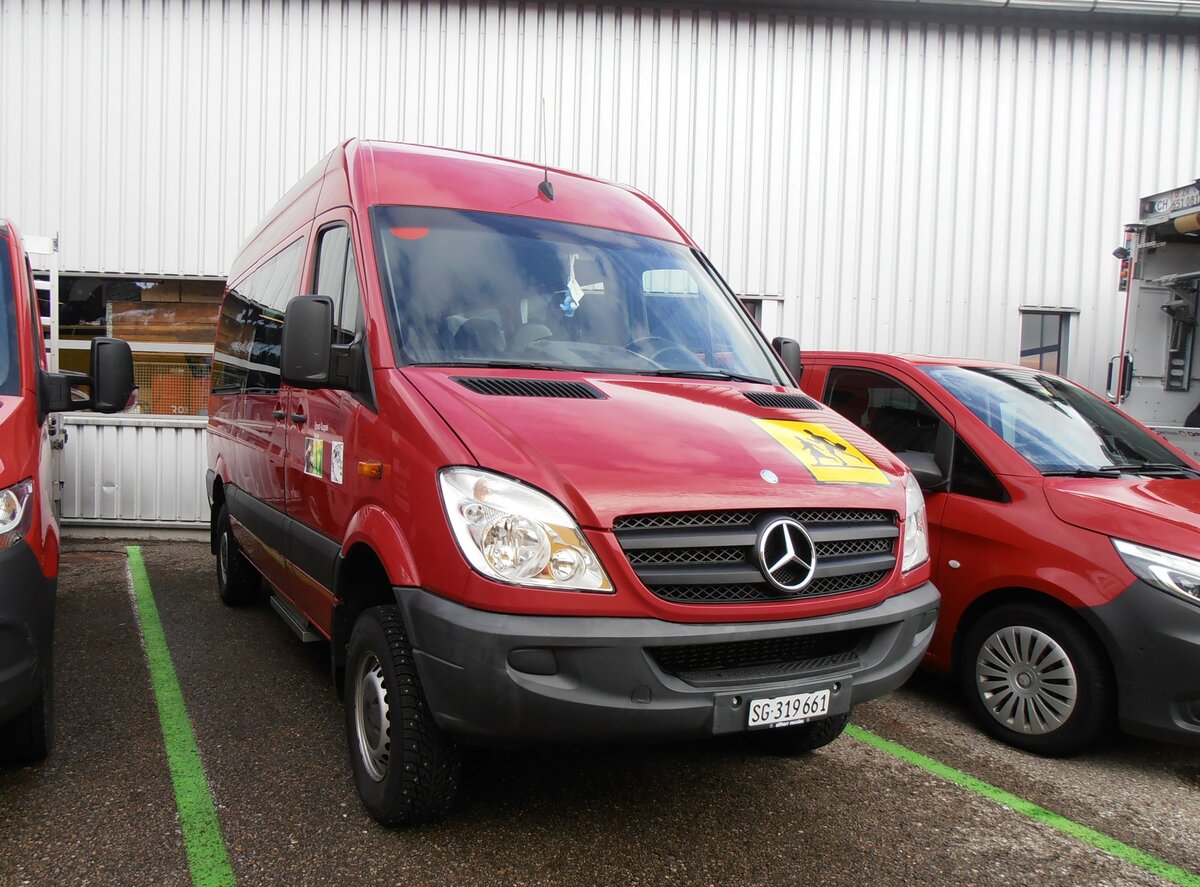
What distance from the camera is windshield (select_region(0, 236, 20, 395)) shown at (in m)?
3.27

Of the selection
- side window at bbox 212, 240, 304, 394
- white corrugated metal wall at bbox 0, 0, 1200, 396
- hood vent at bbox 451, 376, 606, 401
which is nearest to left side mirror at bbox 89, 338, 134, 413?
side window at bbox 212, 240, 304, 394

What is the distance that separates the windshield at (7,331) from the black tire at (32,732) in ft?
3.32

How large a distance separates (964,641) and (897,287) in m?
5.85

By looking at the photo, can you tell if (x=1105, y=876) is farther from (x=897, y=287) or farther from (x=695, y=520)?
(x=897, y=287)

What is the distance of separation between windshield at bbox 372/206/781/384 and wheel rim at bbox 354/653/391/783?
103 cm

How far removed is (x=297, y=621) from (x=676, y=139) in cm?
664

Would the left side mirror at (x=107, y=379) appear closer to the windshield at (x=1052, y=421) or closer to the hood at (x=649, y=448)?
the hood at (x=649, y=448)

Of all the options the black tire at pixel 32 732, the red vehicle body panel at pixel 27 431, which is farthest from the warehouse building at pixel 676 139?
the black tire at pixel 32 732

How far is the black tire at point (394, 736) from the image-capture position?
2.65 metres

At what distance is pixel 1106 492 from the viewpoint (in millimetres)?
3861

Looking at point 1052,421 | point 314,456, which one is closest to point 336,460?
point 314,456

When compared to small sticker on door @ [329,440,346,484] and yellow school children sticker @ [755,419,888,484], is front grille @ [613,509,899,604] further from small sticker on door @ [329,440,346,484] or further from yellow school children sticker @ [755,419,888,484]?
small sticker on door @ [329,440,346,484]

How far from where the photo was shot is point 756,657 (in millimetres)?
2637

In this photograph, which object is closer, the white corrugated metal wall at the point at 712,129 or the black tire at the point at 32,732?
the black tire at the point at 32,732
